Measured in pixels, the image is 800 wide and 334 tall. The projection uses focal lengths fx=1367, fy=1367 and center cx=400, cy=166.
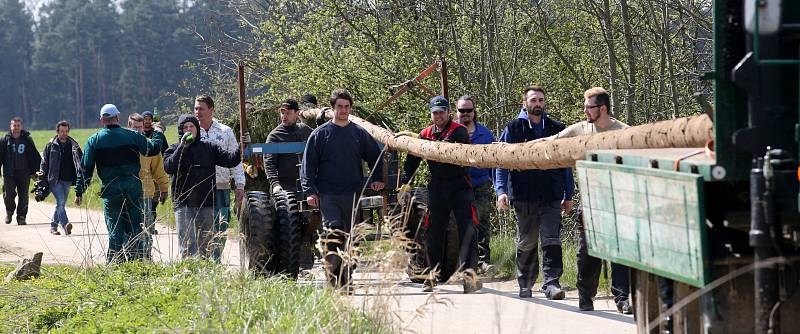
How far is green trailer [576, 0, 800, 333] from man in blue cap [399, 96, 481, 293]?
19.2ft

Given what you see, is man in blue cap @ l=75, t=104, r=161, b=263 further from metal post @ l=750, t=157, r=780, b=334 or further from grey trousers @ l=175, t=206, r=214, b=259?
metal post @ l=750, t=157, r=780, b=334

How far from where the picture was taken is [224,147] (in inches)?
520

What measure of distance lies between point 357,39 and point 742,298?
14601 millimetres

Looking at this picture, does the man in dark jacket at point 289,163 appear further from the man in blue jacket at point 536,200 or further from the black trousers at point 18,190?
the black trousers at point 18,190

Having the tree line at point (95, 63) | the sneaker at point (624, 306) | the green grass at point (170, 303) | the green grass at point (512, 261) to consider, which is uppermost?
the tree line at point (95, 63)

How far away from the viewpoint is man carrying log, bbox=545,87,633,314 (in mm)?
10539

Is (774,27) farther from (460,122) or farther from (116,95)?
(116,95)

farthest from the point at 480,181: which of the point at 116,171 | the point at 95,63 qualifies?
the point at 95,63

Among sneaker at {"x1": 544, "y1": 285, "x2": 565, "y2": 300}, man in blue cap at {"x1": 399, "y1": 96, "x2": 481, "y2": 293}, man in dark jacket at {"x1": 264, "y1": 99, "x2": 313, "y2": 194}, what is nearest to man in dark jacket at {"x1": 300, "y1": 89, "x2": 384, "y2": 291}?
man in blue cap at {"x1": 399, "y1": 96, "x2": 481, "y2": 293}

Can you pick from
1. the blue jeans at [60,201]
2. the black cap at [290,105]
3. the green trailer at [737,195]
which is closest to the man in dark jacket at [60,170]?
the blue jeans at [60,201]

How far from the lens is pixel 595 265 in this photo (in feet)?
35.6

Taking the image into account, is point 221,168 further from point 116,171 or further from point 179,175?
point 116,171

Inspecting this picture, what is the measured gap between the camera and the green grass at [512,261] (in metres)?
12.4

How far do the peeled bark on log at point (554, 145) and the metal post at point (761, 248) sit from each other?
0.96 meters
